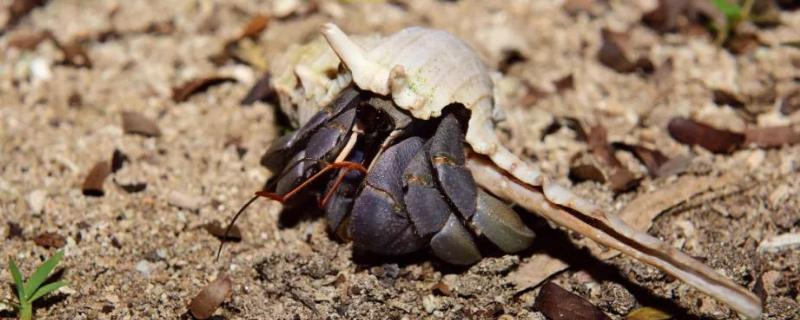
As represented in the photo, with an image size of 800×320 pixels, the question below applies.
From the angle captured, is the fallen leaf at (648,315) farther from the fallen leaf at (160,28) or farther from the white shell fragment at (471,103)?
the fallen leaf at (160,28)

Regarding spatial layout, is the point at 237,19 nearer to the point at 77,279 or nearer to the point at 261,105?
the point at 261,105

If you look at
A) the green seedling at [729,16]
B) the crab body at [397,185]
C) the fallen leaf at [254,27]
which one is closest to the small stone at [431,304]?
the crab body at [397,185]

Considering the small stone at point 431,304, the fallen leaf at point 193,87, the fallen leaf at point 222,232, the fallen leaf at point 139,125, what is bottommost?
the small stone at point 431,304

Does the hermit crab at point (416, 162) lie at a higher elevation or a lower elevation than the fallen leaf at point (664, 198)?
higher

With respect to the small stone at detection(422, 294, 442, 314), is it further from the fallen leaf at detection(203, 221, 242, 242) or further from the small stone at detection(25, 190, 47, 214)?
the small stone at detection(25, 190, 47, 214)

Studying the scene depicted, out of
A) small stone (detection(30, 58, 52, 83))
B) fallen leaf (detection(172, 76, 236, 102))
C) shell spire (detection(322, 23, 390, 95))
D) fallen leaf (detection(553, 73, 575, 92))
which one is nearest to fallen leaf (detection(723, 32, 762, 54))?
fallen leaf (detection(553, 73, 575, 92))

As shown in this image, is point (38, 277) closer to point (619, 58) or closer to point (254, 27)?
point (254, 27)

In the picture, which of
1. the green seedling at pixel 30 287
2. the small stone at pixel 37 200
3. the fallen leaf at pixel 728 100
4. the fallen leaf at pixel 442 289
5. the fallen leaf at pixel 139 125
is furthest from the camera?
the fallen leaf at pixel 728 100

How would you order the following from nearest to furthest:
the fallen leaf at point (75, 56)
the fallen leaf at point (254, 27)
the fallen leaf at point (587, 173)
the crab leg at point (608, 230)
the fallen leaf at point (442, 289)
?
the crab leg at point (608, 230), the fallen leaf at point (442, 289), the fallen leaf at point (587, 173), the fallen leaf at point (75, 56), the fallen leaf at point (254, 27)
